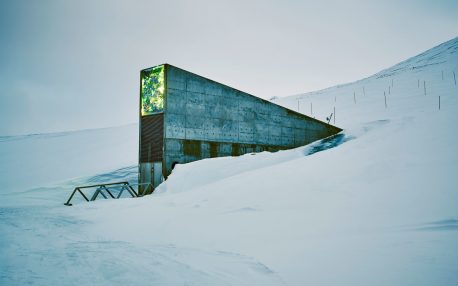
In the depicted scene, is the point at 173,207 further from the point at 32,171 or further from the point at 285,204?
the point at 32,171

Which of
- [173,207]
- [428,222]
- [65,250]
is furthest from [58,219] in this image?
[428,222]

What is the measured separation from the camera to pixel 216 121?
18.3 meters

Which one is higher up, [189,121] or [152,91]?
[152,91]

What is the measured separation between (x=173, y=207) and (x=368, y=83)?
47.1m

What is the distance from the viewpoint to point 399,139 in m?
8.94

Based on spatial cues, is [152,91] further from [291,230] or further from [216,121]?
[291,230]

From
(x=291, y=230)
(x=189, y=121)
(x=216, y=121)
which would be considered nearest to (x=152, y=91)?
(x=189, y=121)

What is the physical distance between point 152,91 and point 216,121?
4029 millimetres

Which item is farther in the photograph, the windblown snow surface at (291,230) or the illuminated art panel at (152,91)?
the illuminated art panel at (152,91)

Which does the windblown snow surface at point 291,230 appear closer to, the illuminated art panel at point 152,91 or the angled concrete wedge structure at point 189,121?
the angled concrete wedge structure at point 189,121

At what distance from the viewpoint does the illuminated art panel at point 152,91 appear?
16.7 m

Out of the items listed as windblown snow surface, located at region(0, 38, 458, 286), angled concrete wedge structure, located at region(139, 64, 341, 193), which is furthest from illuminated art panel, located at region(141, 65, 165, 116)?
windblown snow surface, located at region(0, 38, 458, 286)

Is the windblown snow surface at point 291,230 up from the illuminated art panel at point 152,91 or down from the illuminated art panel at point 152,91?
down

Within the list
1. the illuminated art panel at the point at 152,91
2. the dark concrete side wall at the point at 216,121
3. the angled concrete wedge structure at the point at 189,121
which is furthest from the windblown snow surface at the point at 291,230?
the illuminated art panel at the point at 152,91
